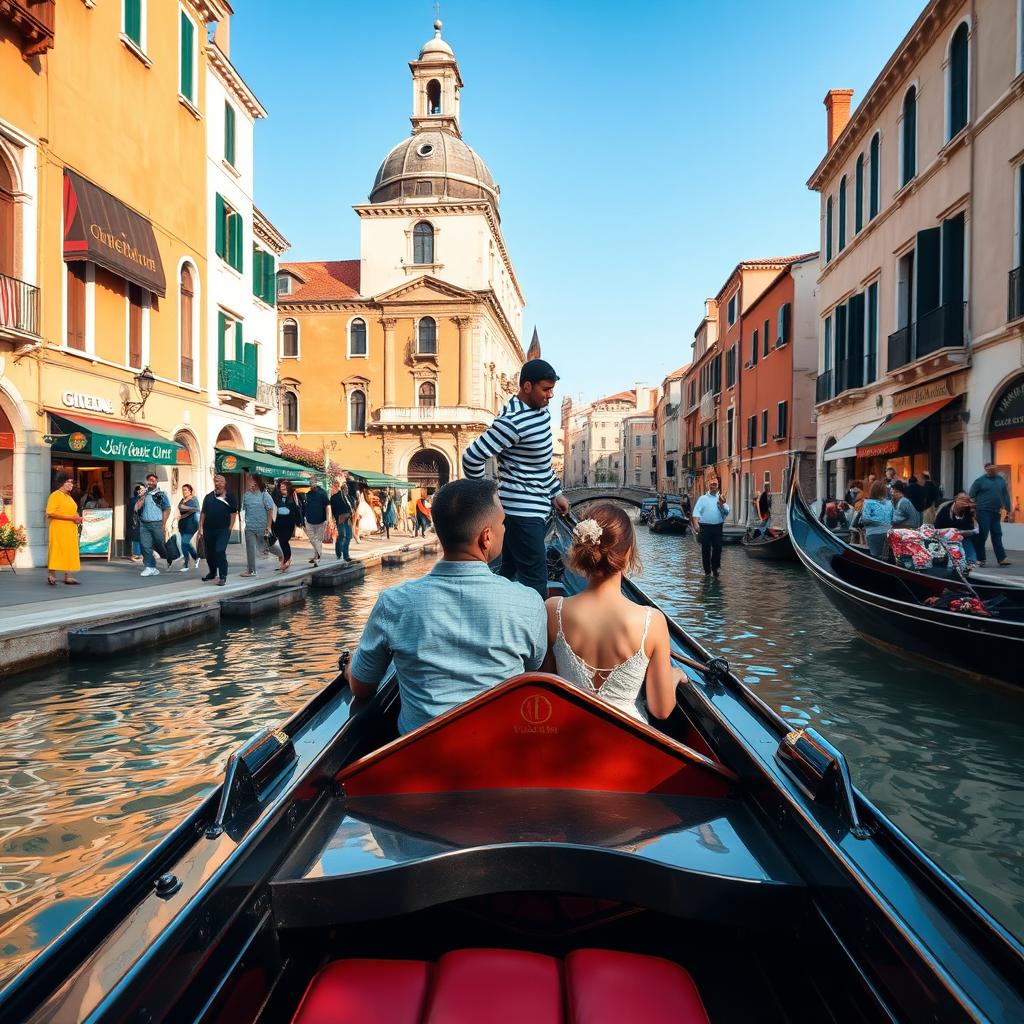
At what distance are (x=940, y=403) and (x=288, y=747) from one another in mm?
12683

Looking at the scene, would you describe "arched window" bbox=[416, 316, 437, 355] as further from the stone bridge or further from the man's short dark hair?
the man's short dark hair

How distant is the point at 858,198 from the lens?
16516 millimetres

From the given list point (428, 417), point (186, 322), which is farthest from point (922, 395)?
point (428, 417)

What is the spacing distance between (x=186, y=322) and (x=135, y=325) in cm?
A: 182

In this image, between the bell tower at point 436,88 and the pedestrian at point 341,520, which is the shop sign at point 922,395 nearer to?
the pedestrian at point 341,520

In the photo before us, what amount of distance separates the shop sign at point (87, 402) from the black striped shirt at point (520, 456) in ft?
29.0

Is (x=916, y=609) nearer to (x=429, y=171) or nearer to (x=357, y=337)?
(x=357, y=337)

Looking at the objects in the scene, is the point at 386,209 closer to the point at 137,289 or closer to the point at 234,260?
the point at 234,260

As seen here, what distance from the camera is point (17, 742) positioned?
3.79 meters

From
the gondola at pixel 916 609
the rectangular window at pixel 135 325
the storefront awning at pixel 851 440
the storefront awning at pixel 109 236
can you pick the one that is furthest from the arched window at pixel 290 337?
the gondola at pixel 916 609

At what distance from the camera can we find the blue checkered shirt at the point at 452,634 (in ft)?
5.66

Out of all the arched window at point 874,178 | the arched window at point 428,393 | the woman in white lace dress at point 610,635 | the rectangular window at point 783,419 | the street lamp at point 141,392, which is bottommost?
the woman in white lace dress at point 610,635

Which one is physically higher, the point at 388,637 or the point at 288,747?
the point at 388,637

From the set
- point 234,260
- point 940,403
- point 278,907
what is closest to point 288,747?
point 278,907
